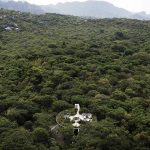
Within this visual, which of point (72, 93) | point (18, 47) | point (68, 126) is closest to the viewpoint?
point (68, 126)

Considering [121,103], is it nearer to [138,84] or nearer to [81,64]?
[138,84]

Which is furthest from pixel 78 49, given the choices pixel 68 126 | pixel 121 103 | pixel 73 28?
pixel 73 28

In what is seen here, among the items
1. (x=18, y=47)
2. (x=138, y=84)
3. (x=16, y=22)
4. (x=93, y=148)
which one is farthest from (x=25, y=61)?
(x=16, y=22)

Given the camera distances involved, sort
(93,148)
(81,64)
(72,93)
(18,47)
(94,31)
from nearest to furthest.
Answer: (93,148), (72,93), (81,64), (18,47), (94,31)

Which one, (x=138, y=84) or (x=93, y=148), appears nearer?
(x=93, y=148)

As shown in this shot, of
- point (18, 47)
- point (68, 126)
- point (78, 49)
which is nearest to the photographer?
point (68, 126)

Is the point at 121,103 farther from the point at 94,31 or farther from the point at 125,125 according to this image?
the point at 94,31
